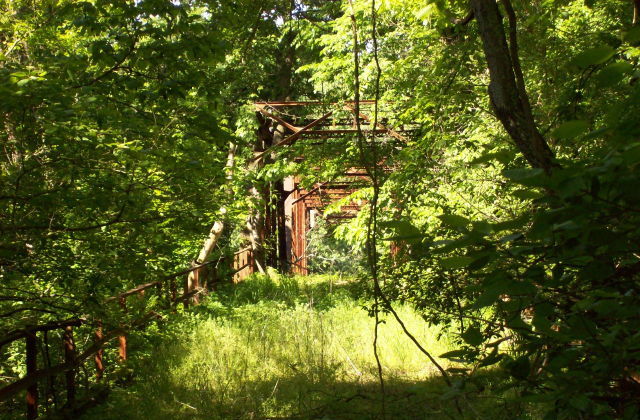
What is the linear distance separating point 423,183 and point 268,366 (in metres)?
3.17

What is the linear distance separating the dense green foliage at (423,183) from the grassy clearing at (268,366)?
1.24 m

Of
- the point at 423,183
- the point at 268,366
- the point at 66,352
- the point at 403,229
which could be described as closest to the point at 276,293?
the point at 268,366

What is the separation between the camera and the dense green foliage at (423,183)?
1.17m

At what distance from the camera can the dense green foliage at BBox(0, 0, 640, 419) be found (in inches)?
45.9

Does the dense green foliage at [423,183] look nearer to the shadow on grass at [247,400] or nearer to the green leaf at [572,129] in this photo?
the green leaf at [572,129]

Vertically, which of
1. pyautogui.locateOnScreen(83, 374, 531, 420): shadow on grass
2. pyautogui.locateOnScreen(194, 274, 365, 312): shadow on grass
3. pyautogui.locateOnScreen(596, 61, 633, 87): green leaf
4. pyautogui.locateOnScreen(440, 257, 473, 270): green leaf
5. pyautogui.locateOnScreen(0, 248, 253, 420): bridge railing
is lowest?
pyautogui.locateOnScreen(83, 374, 531, 420): shadow on grass

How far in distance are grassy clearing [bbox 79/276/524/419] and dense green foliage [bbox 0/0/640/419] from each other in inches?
48.9

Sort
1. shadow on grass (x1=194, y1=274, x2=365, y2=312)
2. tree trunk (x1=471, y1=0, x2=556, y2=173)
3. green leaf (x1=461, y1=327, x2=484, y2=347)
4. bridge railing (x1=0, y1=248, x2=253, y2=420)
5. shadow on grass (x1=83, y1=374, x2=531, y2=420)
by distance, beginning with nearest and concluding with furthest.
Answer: green leaf (x1=461, y1=327, x2=484, y2=347) → tree trunk (x1=471, y1=0, x2=556, y2=173) → bridge railing (x1=0, y1=248, x2=253, y2=420) → shadow on grass (x1=83, y1=374, x2=531, y2=420) → shadow on grass (x1=194, y1=274, x2=365, y2=312)

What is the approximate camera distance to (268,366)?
23.9 feet

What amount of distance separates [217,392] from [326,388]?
1.21 m

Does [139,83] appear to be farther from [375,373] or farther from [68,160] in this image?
[375,373]

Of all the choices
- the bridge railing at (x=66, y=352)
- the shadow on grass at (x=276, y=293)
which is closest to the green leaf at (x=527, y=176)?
the bridge railing at (x=66, y=352)

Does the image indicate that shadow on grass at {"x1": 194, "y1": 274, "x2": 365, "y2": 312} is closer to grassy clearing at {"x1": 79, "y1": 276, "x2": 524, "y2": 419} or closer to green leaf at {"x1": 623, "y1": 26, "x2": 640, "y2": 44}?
grassy clearing at {"x1": 79, "y1": 276, "x2": 524, "y2": 419}

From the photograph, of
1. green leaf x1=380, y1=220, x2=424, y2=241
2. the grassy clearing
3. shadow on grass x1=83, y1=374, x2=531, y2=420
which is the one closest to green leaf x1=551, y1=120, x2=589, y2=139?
green leaf x1=380, y1=220, x2=424, y2=241
